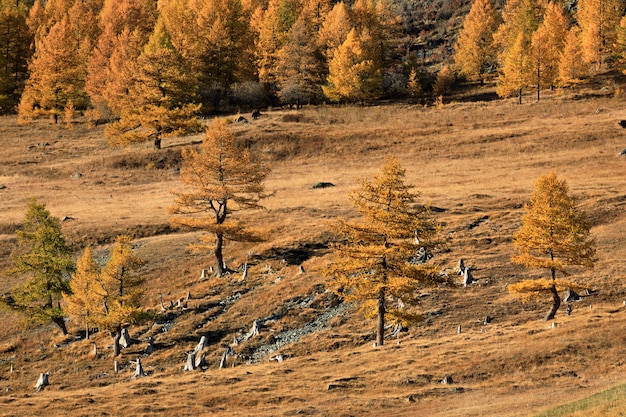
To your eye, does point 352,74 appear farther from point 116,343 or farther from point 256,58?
point 116,343

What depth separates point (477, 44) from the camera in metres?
104

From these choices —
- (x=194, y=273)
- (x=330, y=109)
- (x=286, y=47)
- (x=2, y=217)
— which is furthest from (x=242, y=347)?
(x=286, y=47)

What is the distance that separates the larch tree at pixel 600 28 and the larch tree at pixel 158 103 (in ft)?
169

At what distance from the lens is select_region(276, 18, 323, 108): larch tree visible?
9162 cm

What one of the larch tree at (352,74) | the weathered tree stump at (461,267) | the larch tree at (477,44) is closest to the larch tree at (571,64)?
the larch tree at (477,44)

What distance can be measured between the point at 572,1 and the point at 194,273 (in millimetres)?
101391

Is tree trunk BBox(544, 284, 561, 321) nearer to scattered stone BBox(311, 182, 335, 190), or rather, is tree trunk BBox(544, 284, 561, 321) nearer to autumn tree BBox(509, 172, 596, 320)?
autumn tree BBox(509, 172, 596, 320)

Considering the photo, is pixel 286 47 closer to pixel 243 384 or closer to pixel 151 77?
pixel 151 77

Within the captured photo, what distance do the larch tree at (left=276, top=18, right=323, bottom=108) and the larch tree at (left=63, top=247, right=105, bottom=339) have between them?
5536 centimetres

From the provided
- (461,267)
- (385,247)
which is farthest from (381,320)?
(461,267)

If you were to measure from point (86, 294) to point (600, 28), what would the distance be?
265 ft

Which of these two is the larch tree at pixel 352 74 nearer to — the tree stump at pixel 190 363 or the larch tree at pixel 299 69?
the larch tree at pixel 299 69

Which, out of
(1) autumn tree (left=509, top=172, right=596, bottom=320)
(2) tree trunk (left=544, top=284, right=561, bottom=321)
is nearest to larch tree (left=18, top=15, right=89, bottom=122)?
(1) autumn tree (left=509, top=172, right=596, bottom=320)

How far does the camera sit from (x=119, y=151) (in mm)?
79562
